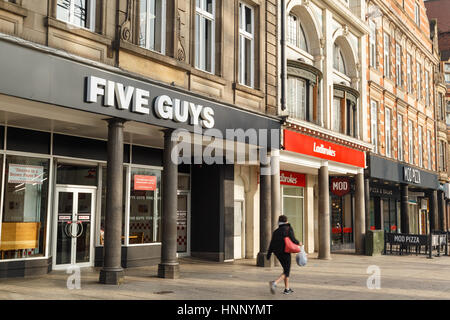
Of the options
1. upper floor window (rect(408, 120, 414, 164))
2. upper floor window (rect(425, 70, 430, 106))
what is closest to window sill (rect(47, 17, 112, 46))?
upper floor window (rect(408, 120, 414, 164))

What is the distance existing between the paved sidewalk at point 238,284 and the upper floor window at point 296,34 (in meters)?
8.71

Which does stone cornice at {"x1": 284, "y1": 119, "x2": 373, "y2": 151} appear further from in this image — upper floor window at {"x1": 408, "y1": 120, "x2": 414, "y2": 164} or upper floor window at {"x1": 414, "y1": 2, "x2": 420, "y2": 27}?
upper floor window at {"x1": 414, "y1": 2, "x2": 420, "y2": 27}

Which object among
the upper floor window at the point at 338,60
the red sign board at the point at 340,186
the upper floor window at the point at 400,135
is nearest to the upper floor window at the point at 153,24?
the red sign board at the point at 340,186

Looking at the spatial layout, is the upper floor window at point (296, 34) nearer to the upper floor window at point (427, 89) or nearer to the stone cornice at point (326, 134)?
the stone cornice at point (326, 134)

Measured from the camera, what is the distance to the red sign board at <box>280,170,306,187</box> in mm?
20375

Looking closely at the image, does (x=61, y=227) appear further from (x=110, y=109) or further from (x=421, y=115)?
(x=421, y=115)

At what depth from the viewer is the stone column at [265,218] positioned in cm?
1541

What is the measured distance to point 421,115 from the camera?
31.9 m

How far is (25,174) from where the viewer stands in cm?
1205

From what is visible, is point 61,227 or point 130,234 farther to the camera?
point 130,234

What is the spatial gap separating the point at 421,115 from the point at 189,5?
76.4 feet

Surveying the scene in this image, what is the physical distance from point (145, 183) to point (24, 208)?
13.3ft

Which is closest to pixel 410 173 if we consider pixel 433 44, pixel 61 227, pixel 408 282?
pixel 433 44

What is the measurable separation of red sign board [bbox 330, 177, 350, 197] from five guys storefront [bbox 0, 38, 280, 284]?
19.0 ft
